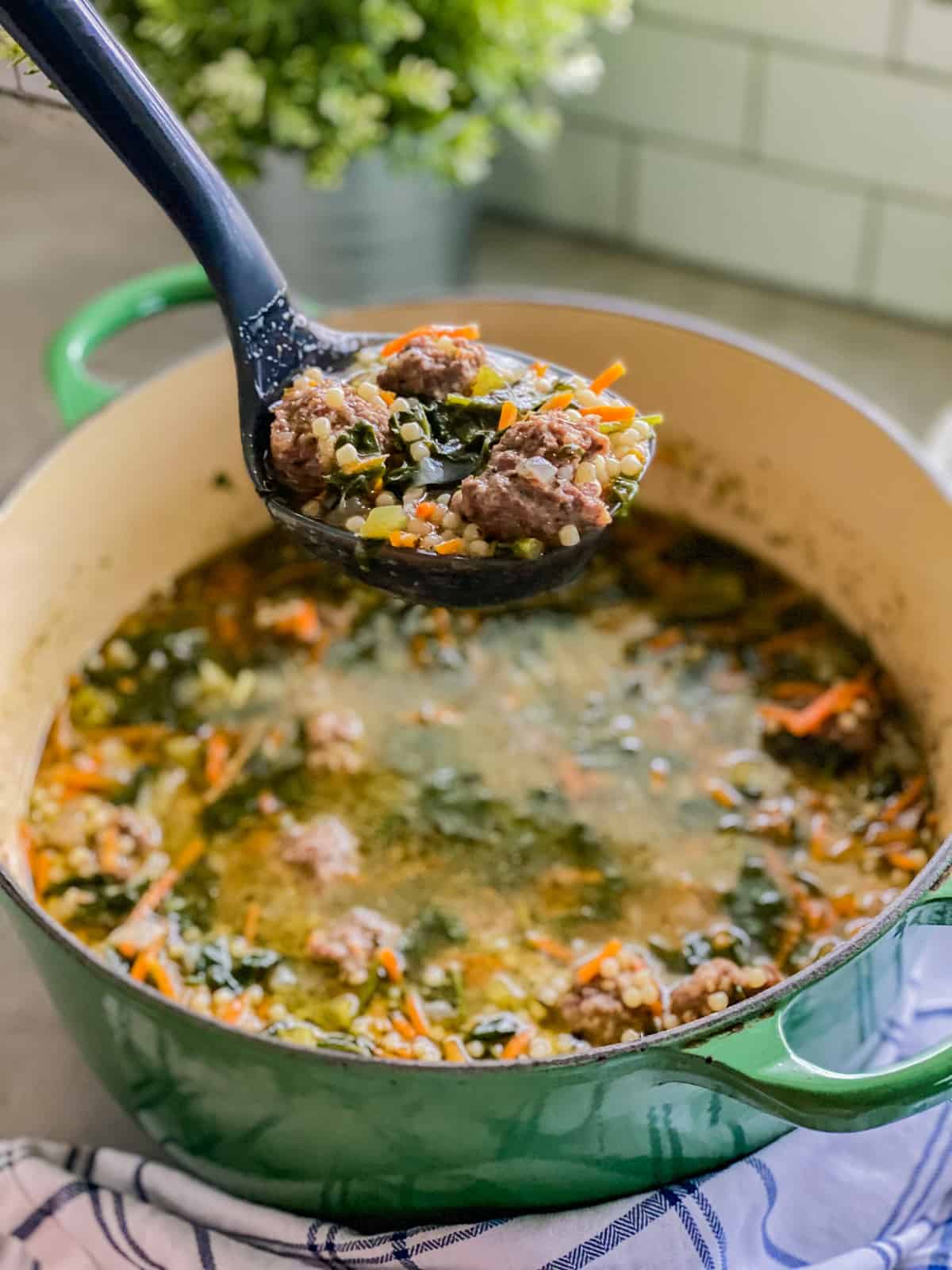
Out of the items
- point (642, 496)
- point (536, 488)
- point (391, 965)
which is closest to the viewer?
point (536, 488)

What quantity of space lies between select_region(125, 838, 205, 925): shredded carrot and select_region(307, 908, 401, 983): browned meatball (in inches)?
6.1

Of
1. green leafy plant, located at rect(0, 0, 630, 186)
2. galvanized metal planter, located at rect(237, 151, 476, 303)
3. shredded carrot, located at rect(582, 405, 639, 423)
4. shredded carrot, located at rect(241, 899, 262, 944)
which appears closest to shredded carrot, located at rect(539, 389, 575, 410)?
Answer: shredded carrot, located at rect(582, 405, 639, 423)

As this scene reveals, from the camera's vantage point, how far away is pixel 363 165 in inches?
81.7

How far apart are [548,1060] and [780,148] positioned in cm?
173

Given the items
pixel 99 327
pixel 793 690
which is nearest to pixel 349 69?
pixel 99 327

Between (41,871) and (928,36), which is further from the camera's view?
(928,36)

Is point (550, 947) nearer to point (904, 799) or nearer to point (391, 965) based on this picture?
point (391, 965)

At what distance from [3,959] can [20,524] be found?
1.54ft

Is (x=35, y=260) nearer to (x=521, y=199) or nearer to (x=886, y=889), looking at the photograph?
(x=521, y=199)

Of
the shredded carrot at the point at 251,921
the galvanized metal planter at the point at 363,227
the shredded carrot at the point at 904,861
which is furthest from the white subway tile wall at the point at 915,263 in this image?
the shredded carrot at the point at 251,921

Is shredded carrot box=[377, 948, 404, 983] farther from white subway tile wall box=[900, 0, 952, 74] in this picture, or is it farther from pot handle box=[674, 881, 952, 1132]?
white subway tile wall box=[900, 0, 952, 74]

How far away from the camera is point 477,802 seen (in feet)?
4.89

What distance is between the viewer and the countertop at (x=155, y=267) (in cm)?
222

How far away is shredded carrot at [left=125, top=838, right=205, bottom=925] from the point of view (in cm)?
138
